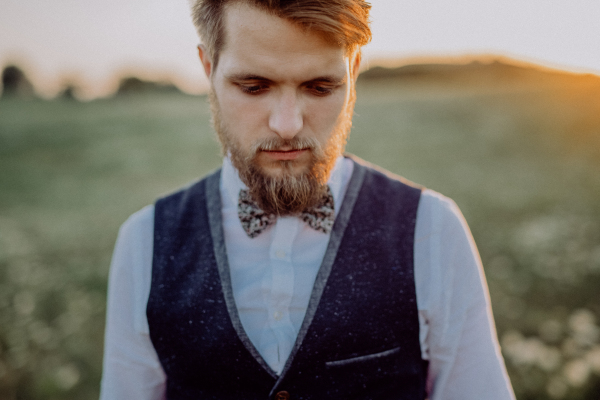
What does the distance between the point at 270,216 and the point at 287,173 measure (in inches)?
8.4

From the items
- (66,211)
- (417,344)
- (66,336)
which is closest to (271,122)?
(417,344)

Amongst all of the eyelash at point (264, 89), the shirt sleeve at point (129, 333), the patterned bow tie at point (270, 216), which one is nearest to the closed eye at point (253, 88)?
the eyelash at point (264, 89)

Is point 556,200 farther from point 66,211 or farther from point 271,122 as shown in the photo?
point 66,211

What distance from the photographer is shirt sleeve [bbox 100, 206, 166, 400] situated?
4.09 ft

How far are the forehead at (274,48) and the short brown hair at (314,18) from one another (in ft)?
0.07

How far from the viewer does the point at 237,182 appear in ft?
4.58

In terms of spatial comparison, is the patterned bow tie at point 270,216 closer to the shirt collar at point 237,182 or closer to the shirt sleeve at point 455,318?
the shirt collar at point 237,182

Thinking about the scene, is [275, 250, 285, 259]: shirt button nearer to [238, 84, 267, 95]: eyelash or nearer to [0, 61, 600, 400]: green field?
[238, 84, 267, 95]: eyelash

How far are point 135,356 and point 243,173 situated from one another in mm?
721

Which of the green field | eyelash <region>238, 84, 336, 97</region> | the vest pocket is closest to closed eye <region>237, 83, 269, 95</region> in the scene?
eyelash <region>238, 84, 336, 97</region>

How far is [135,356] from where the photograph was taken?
125cm

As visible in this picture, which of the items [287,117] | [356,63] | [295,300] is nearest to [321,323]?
[295,300]

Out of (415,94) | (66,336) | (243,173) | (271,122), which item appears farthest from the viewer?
(415,94)

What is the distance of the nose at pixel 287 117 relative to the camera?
1085 mm
